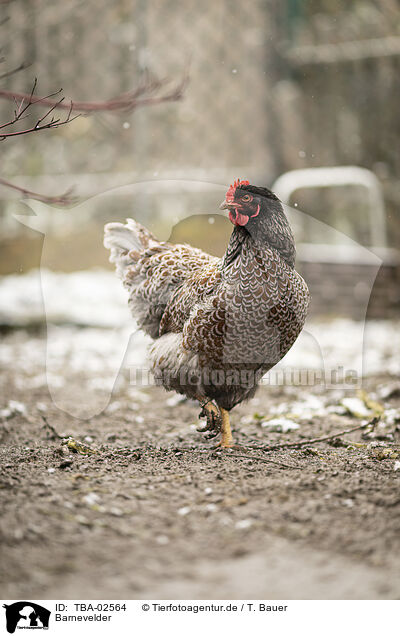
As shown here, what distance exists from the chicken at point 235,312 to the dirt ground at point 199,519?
0.33m

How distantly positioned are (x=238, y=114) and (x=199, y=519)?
229 inches

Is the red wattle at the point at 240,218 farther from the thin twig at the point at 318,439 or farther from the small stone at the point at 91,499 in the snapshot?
the small stone at the point at 91,499

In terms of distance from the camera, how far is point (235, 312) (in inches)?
99.2

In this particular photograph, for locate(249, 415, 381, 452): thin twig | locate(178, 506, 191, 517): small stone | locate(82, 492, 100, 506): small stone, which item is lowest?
locate(178, 506, 191, 517): small stone

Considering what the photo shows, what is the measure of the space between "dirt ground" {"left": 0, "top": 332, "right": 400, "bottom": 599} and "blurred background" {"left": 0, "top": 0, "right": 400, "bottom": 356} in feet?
11.2

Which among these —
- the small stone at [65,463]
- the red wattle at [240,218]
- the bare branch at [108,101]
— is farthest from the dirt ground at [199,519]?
the bare branch at [108,101]

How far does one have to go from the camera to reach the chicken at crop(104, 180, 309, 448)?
8.27 ft

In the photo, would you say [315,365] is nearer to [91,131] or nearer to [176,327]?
[176,327]

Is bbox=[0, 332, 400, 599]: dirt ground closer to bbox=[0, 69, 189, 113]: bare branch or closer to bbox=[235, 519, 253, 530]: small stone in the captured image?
bbox=[235, 519, 253, 530]: small stone

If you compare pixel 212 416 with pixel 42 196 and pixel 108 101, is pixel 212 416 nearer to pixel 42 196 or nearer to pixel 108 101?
pixel 42 196

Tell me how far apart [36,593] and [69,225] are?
400 centimetres
